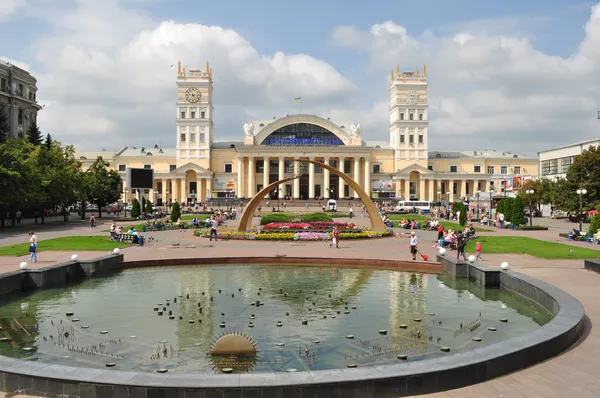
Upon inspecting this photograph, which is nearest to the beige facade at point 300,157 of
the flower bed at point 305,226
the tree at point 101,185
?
the tree at point 101,185

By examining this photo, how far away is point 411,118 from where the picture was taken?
374 feet

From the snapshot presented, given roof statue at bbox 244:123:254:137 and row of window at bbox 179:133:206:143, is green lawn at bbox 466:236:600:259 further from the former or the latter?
row of window at bbox 179:133:206:143

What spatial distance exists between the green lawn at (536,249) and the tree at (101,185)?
4963cm

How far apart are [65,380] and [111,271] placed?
16.1 meters

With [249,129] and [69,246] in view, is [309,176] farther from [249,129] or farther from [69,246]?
[69,246]

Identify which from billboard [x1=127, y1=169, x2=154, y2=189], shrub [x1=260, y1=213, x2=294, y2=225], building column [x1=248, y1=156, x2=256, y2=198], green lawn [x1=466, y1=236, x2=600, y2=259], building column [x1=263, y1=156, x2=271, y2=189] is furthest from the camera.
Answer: building column [x1=248, y1=156, x2=256, y2=198]

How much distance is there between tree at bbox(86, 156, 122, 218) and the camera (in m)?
69.4

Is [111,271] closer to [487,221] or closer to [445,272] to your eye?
[445,272]

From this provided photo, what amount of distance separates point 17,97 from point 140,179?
1295 inches

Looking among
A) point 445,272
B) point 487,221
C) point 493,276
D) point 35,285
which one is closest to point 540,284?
point 493,276

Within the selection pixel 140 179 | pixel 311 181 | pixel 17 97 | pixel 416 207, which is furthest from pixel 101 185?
pixel 311 181

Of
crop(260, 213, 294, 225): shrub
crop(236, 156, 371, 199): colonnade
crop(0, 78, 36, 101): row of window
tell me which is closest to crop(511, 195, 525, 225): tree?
crop(260, 213, 294, 225): shrub

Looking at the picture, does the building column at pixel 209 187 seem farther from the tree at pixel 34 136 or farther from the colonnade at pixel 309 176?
the tree at pixel 34 136

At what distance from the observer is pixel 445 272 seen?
23.6m
